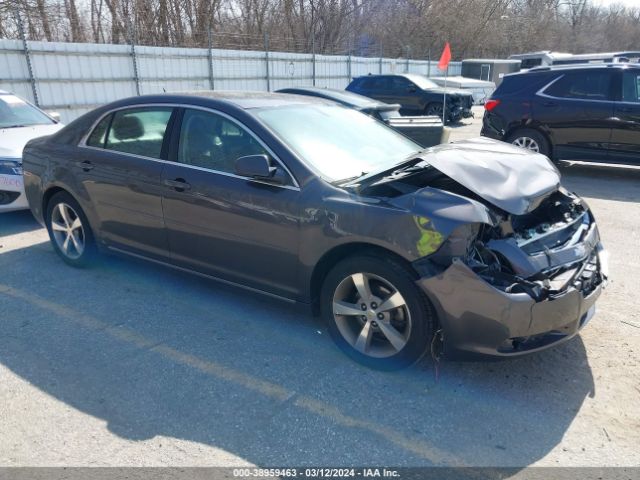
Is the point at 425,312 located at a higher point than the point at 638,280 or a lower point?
higher

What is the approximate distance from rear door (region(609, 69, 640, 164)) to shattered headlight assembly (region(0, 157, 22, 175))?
27.7 feet

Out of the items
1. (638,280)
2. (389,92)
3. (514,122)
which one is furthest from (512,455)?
(389,92)

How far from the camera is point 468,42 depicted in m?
40.4

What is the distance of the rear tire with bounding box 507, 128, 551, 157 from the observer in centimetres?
882

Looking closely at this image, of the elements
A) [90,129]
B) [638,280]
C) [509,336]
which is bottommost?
[638,280]

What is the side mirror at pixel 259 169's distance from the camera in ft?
10.9

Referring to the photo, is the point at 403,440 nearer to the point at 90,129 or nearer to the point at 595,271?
the point at 595,271

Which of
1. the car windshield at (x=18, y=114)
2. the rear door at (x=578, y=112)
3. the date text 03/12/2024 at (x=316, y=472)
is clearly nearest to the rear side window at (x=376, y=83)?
the rear door at (x=578, y=112)

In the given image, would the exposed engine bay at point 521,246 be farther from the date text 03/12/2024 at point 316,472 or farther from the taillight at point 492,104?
the taillight at point 492,104

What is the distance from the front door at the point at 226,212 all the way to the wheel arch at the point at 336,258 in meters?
0.13

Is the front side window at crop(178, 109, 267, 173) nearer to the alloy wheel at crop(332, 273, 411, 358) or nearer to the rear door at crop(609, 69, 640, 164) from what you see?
the alloy wheel at crop(332, 273, 411, 358)

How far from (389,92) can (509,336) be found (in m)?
15.1

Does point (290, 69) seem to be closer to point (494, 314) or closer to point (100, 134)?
point (100, 134)

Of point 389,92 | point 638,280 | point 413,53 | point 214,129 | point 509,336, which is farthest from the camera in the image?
point 413,53
